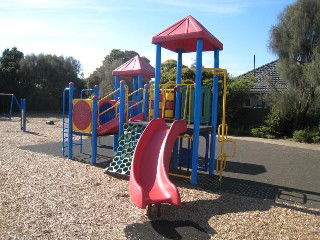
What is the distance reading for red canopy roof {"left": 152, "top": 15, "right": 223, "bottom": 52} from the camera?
623 cm

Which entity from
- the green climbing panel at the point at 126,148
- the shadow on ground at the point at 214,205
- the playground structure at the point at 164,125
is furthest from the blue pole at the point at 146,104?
the shadow on ground at the point at 214,205

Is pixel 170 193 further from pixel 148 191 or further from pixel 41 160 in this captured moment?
pixel 41 160

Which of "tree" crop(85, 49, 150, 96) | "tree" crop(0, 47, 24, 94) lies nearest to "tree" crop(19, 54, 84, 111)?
"tree" crop(0, 47, 24, 94)

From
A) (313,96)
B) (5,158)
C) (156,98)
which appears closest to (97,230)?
(156,98)

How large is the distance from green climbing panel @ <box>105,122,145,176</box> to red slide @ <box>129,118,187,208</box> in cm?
94

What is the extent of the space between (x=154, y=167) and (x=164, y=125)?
115cm

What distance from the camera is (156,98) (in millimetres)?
6773

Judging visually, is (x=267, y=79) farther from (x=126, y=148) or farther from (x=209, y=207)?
(x=209, y=207)

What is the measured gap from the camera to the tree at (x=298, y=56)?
1630cm

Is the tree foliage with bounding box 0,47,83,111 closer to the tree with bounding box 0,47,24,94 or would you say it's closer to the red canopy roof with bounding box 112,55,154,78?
the tree with bounding box 0,47,24,94

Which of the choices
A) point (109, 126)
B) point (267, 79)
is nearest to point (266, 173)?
point (109, 126)

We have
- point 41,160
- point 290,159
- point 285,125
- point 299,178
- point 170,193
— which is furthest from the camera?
point 285,125

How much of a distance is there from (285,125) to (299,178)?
10.6m

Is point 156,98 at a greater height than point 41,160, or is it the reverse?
point 156,98
